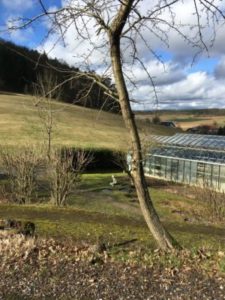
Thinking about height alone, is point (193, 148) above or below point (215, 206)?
above

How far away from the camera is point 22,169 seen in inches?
920

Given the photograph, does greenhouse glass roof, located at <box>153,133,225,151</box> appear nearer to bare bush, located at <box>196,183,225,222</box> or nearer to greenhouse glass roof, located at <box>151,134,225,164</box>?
greenhouse glass roof, located at <box>151,134,225,164</box>

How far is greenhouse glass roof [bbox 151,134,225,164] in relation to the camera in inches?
1591

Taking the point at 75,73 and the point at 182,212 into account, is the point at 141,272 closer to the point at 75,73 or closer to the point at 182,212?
the point at 75,73

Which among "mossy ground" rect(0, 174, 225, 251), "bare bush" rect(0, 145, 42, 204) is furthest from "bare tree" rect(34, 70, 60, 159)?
"mossy ground" rect(0, 174, 225, 251)

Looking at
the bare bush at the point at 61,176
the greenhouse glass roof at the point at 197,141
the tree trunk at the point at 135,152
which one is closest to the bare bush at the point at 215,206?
the bare bush at the point at 61,176

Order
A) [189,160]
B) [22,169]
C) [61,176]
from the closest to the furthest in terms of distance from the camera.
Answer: [61,176]
[22,169]
[189,160]

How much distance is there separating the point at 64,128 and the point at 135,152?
67.1 metres

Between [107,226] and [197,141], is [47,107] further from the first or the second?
[107,226]

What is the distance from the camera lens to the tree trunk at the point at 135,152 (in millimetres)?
7859

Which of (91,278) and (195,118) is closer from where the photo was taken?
(91,278)

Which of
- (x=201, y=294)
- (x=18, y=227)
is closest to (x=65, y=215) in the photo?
(x=18, y=227)

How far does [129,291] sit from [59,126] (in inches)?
2737

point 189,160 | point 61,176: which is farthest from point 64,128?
point 61,176
